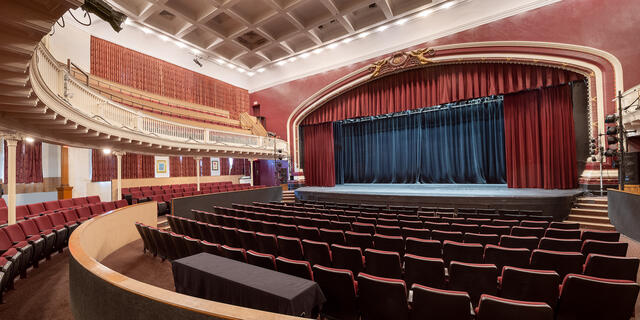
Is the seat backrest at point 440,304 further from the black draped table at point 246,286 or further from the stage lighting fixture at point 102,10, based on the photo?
the stage lighting fixture at point 102,10

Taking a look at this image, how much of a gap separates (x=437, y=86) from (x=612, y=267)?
11.8m

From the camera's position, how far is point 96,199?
10.1 metres

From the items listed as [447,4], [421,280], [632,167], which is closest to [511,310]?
[421,280]

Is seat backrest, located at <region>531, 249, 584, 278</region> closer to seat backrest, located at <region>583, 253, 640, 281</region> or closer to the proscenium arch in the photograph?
seat backrest, located at <region>583, 253, 640, 281</region>

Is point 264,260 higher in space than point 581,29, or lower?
lower

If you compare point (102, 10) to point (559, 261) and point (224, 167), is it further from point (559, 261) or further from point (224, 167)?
point (224, 167)

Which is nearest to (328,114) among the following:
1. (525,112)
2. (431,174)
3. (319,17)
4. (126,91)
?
(319,17)

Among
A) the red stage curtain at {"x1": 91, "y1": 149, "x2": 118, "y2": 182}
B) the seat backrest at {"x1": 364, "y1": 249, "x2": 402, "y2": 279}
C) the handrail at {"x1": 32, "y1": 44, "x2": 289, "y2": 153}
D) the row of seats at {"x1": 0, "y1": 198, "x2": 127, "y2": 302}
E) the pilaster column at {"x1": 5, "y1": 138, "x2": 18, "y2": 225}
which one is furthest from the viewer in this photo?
the red stage curtain at {"x1": 91, "y1": 149, "x2": 118, "y2": 182}

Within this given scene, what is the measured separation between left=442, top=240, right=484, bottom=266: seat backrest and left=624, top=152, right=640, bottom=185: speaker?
32.2 feet

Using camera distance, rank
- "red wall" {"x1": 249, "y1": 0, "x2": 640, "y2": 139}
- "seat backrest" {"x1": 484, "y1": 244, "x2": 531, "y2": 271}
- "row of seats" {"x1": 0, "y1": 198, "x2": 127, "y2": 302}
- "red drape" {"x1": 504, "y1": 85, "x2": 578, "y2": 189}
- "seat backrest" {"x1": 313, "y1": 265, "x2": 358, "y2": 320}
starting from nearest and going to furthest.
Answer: "seat backrest" {"x1": 313, "y1": 265, "x2": 358, "y2": 320}, "seat backrest" {"x1": 484, "y1": 244, "x2": 531, "y2": 271}, "row of seats" {"x1": 0, "y1": 198, "x2": 127, "y2": 302}, "red wall" {"x1": 249, "y1": 0, "x2": 640, "y2": 139}, "red drape" {"x1": 504, "y1": 85, "x2": 578, "y2": 189}

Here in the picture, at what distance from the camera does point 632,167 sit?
8.73 meters

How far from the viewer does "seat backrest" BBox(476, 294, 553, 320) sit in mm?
1747

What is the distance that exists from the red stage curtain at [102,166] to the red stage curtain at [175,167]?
302cm

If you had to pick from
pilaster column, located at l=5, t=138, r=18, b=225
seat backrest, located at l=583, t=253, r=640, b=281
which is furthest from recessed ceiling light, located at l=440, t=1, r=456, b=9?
pilaster column, located at l=5, t=138, r=18, b=225
